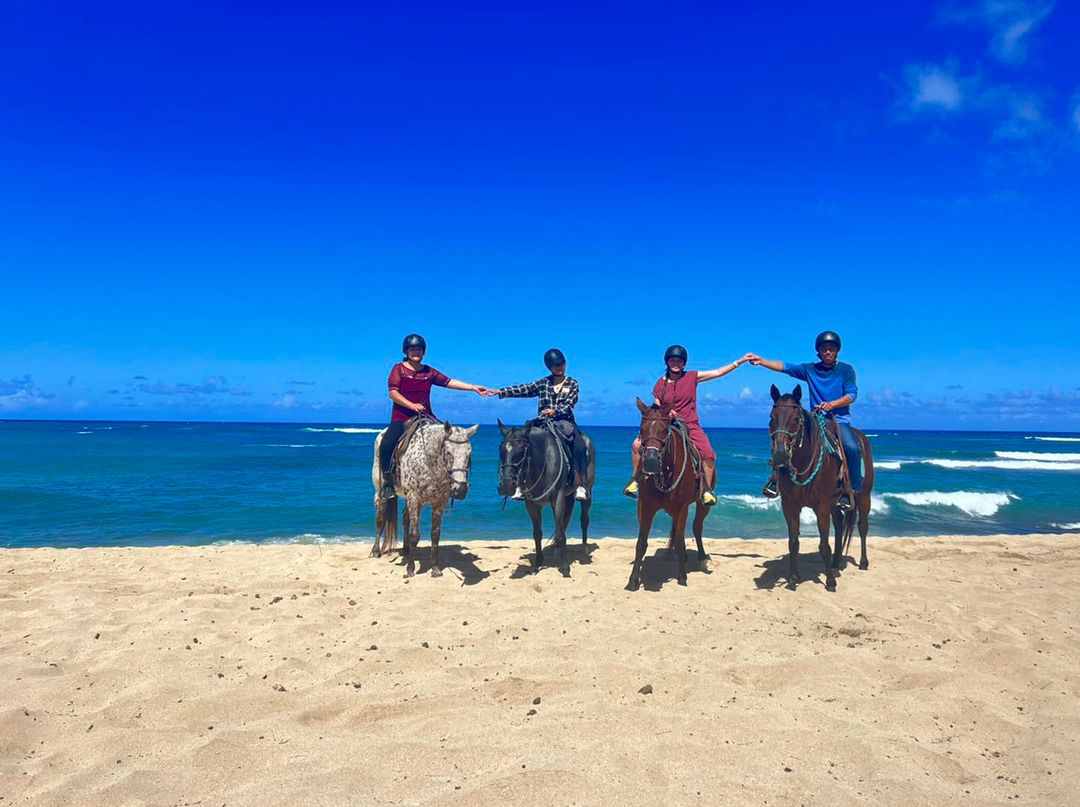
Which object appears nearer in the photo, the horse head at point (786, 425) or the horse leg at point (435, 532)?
the horse head at point (786, 425)

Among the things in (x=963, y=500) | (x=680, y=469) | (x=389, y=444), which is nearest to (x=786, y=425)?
(x=680, y=469)

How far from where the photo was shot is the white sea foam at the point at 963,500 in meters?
22.1

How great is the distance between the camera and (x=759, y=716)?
452 cm

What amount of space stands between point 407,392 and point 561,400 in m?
2.36

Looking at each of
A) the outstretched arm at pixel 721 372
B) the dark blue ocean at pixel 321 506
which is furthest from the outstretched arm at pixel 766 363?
the dark blue ocean at pixel 321 506

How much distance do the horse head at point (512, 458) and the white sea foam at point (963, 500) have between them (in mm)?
19913

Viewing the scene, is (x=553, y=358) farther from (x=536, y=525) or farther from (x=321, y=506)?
(x=321, y=506)

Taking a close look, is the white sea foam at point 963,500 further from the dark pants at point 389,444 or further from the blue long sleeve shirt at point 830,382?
the dark pants at point 389,444

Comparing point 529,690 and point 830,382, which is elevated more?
point 830,382

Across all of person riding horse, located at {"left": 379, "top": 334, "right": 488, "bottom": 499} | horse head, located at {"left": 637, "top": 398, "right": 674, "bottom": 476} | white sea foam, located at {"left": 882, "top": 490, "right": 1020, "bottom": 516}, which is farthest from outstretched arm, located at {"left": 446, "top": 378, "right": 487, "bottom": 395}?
white sea foam, located at {"left": 882, "top": 490, "right": 1020, "bottom": 516}

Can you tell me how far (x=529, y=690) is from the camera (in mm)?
4996

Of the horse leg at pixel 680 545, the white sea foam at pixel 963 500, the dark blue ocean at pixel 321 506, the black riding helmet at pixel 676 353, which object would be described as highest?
the black riding helmet at pixel 676 353

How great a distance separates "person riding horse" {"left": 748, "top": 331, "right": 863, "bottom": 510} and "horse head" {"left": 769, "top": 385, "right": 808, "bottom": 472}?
88 centimetres

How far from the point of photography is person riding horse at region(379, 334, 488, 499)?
9344 millimetres
